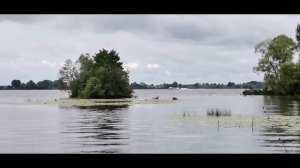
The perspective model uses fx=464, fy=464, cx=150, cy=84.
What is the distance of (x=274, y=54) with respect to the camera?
258 ft

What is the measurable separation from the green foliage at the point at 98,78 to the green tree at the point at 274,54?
77.2ft

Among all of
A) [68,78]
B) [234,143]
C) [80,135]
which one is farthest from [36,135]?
[68,78]

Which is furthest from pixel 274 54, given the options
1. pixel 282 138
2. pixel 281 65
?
pixel 282 138

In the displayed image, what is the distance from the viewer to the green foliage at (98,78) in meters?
73.3
